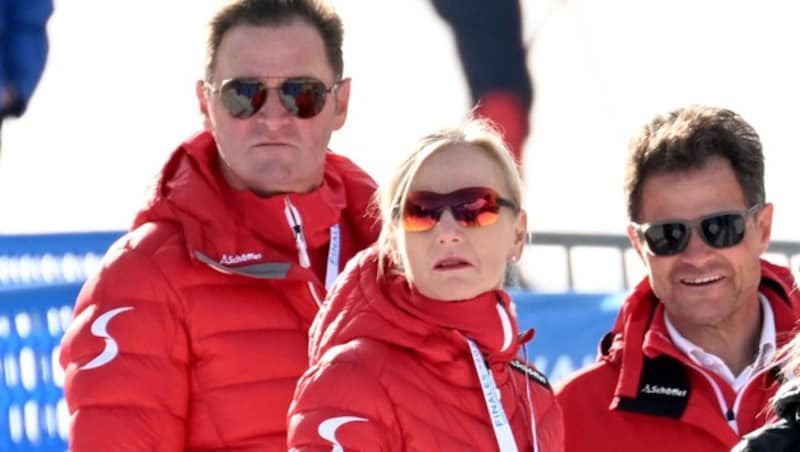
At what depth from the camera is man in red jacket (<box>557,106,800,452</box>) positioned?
4.44 m

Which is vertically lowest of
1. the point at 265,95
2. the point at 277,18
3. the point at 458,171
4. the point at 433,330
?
the point at 433,330

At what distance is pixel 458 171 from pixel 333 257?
0.59 metres

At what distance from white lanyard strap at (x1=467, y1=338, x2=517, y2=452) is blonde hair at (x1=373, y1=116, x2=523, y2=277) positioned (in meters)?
0.24

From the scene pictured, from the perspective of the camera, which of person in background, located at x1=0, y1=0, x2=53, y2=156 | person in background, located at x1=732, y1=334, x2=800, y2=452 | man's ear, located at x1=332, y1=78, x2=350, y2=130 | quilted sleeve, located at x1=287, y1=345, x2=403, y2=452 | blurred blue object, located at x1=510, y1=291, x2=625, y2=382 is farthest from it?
person in background, located at x1=0, y1=0, x2=53, y2=156

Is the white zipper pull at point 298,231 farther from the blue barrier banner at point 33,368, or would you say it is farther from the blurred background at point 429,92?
the blurred background at point 429,92

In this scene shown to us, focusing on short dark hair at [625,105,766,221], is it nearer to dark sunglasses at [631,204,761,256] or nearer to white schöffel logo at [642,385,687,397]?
dark sunglasses at [631,204,761,256]

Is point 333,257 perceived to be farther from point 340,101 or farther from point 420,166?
point 420,166

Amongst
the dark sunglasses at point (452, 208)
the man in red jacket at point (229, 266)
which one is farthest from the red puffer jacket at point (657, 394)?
the dark sunglasses at point (452, 208)

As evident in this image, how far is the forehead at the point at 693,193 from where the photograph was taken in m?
4.46

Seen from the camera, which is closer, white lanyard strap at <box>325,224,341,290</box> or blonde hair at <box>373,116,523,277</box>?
blonde hair at <box>373,116,523,277</box>

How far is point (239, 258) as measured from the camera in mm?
4324

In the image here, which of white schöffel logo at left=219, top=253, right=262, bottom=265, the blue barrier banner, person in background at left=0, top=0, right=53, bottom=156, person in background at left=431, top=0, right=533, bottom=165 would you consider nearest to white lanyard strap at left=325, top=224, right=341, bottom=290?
white schöffel logo at left=219, top=253, right=262, bottom=265

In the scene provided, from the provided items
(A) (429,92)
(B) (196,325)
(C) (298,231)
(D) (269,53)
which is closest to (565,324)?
(C) (298,231)

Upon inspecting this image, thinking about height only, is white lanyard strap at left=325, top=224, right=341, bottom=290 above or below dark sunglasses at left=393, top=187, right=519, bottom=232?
below
